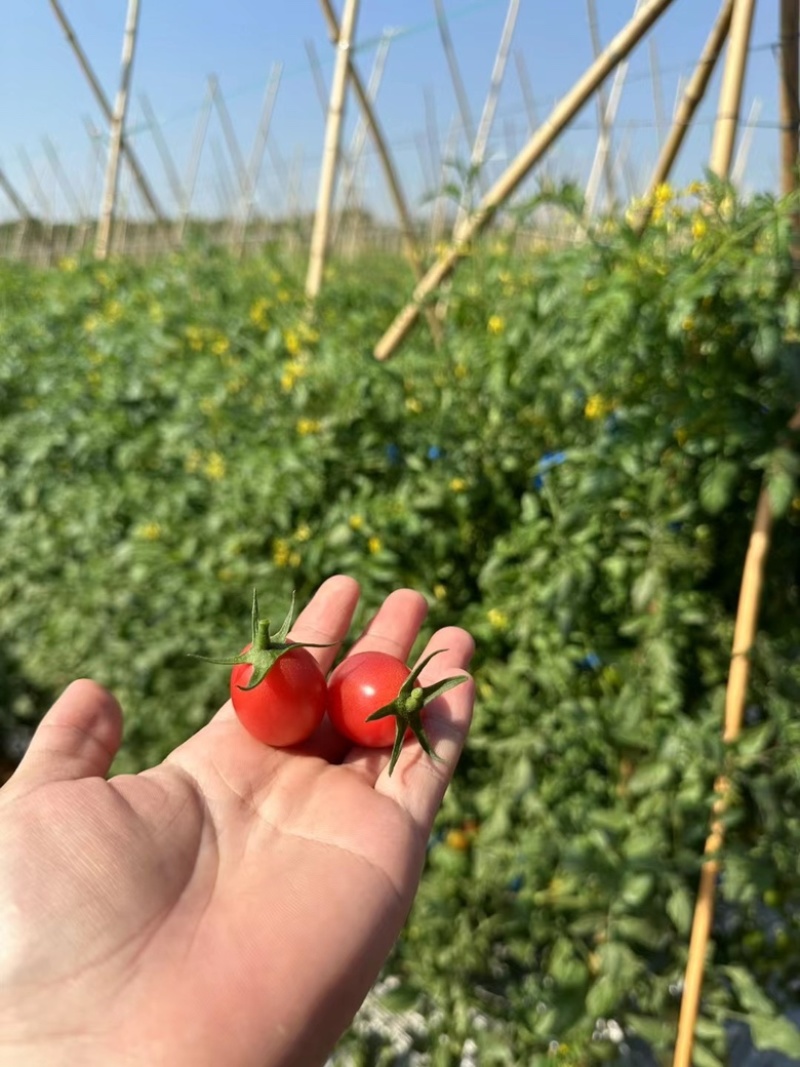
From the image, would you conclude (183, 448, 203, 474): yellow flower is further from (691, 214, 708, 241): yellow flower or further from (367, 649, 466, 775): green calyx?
(691, 214, 708, 241): yellow flower

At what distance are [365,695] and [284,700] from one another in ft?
0.40

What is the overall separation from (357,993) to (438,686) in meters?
0.40

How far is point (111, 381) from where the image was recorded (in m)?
2.66

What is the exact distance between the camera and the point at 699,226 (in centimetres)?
151

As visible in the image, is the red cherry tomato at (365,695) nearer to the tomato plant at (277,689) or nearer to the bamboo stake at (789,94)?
the tomato plant at (277,689)

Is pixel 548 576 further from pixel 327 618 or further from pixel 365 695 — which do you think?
pixel 365 695

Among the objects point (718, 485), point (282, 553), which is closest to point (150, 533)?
point (282, 553)

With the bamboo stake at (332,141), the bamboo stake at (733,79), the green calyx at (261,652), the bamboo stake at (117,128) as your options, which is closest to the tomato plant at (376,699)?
the green calyx at (261,652)

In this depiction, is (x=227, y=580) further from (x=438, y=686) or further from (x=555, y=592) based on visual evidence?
(x=438, y=686)

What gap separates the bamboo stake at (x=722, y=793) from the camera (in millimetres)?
1405

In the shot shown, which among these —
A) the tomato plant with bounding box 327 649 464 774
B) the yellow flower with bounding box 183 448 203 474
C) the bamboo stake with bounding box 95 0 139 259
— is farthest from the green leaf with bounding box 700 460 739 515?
the bamboo stake with bounding box 95 0 139 259

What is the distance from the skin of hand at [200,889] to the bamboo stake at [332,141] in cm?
183

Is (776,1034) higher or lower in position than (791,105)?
lower

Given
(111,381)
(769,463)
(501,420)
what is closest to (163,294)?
(111,381)
